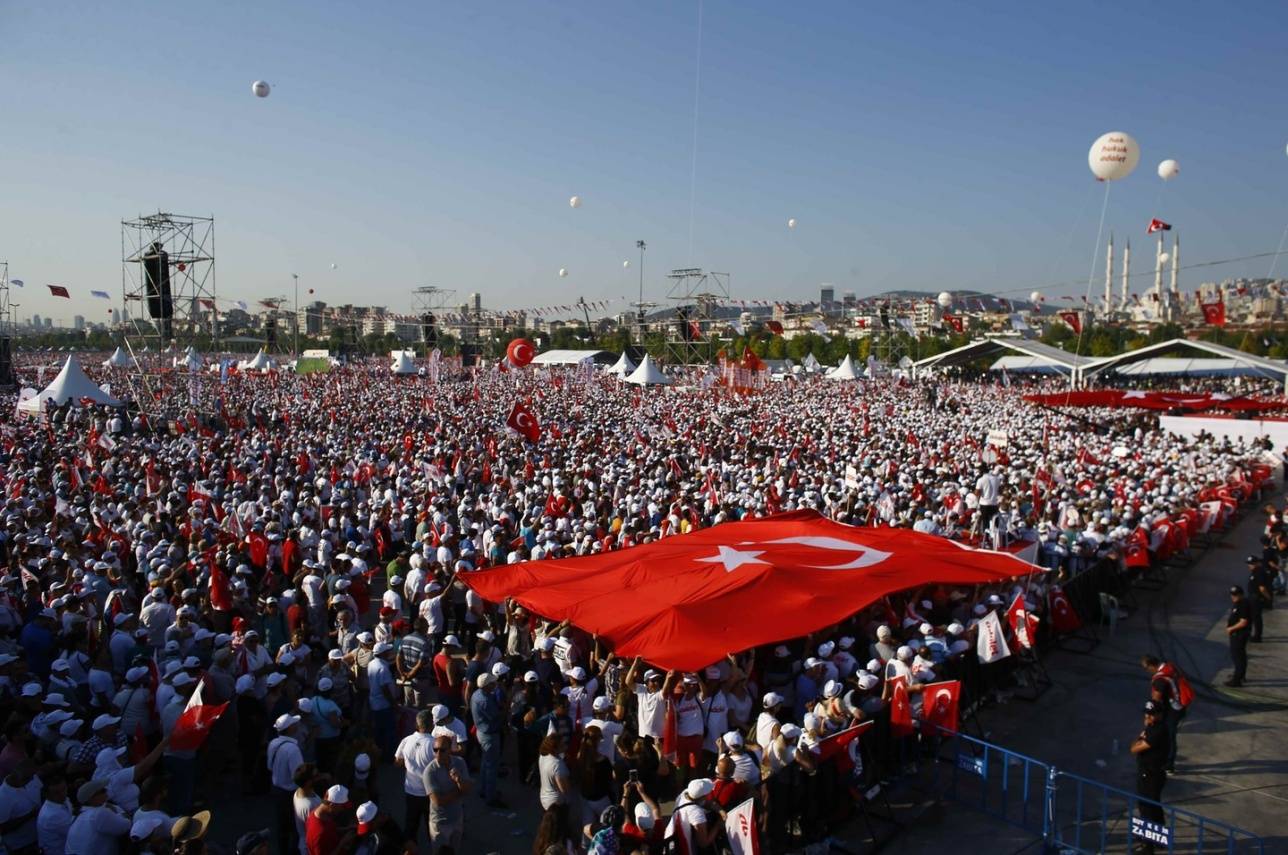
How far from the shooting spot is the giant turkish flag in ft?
23.2

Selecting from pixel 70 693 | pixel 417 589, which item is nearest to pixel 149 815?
pixel 70 693

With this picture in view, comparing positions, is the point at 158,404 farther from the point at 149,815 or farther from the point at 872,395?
the point at 872,395

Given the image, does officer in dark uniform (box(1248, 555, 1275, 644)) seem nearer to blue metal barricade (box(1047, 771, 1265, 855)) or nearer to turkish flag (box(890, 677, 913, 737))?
blue metal barricade (box(1047, 771, 1265, 855))

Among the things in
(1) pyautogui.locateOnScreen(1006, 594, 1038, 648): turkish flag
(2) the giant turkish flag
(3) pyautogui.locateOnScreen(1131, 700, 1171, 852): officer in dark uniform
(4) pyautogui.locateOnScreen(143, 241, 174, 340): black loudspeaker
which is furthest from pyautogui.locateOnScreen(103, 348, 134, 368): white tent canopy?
(3) pyautogui.locateOnScreen(1131, 700, 1171, 852): officer in dark uniform

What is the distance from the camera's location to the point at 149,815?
4336 millimetres

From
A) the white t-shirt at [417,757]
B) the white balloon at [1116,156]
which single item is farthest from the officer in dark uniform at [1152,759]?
the white balloon at [1116,156]

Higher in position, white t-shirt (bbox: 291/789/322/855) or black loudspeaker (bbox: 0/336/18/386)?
black loudspeaker (bbox: 0/336/18/386)

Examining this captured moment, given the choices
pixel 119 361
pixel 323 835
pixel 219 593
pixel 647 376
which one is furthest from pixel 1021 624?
pixel 119 361

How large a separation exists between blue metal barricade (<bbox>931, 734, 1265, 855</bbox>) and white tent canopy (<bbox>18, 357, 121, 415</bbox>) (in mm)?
27900

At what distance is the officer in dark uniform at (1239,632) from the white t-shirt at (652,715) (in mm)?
6728

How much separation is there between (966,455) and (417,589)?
51.5 ft

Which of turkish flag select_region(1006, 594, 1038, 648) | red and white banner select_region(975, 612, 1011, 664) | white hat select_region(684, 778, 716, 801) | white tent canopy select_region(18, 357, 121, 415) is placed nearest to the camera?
white hat select_region(684, 778, 716, 801)

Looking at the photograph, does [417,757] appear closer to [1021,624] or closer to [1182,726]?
[1021,624]

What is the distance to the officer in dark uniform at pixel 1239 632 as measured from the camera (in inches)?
342
